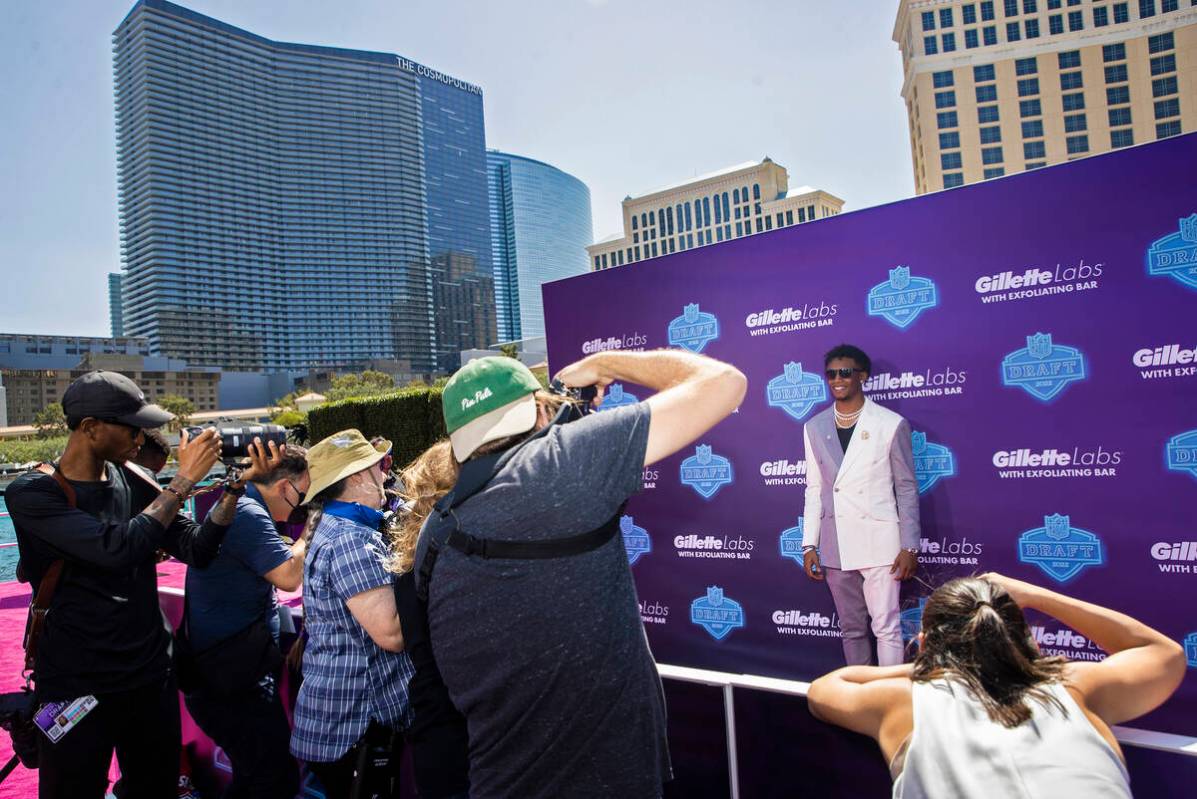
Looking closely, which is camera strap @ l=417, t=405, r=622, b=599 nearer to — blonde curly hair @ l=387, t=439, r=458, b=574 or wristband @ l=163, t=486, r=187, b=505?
blonde curly hair @ l=387, t=439, r=458, b=574

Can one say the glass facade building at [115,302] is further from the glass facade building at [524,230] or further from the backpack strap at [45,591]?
the backpack strap at [45,591]

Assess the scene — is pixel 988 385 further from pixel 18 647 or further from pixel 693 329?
pixel 18 647

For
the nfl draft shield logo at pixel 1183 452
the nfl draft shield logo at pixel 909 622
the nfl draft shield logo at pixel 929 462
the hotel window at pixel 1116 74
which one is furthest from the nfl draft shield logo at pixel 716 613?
the hotel window at pixel 1116 74

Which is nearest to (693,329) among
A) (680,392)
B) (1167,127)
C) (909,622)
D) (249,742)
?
(909,622)

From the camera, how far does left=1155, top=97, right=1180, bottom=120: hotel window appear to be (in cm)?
5062

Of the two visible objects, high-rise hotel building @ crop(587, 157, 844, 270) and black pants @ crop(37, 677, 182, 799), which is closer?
black pants @ crop(37, 677, 182, 799)

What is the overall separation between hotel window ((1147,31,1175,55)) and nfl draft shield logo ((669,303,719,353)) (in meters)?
68.7

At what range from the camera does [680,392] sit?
1.21 m

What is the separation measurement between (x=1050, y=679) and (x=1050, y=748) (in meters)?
Answer: 0.15

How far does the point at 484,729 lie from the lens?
124 centimetres

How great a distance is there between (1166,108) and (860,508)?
68.6 m

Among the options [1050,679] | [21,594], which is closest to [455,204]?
[21,594]

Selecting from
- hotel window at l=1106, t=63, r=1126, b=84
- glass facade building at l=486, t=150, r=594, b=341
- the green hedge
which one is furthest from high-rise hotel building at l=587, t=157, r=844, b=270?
the green hedge

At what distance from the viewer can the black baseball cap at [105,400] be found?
2.04 meters
